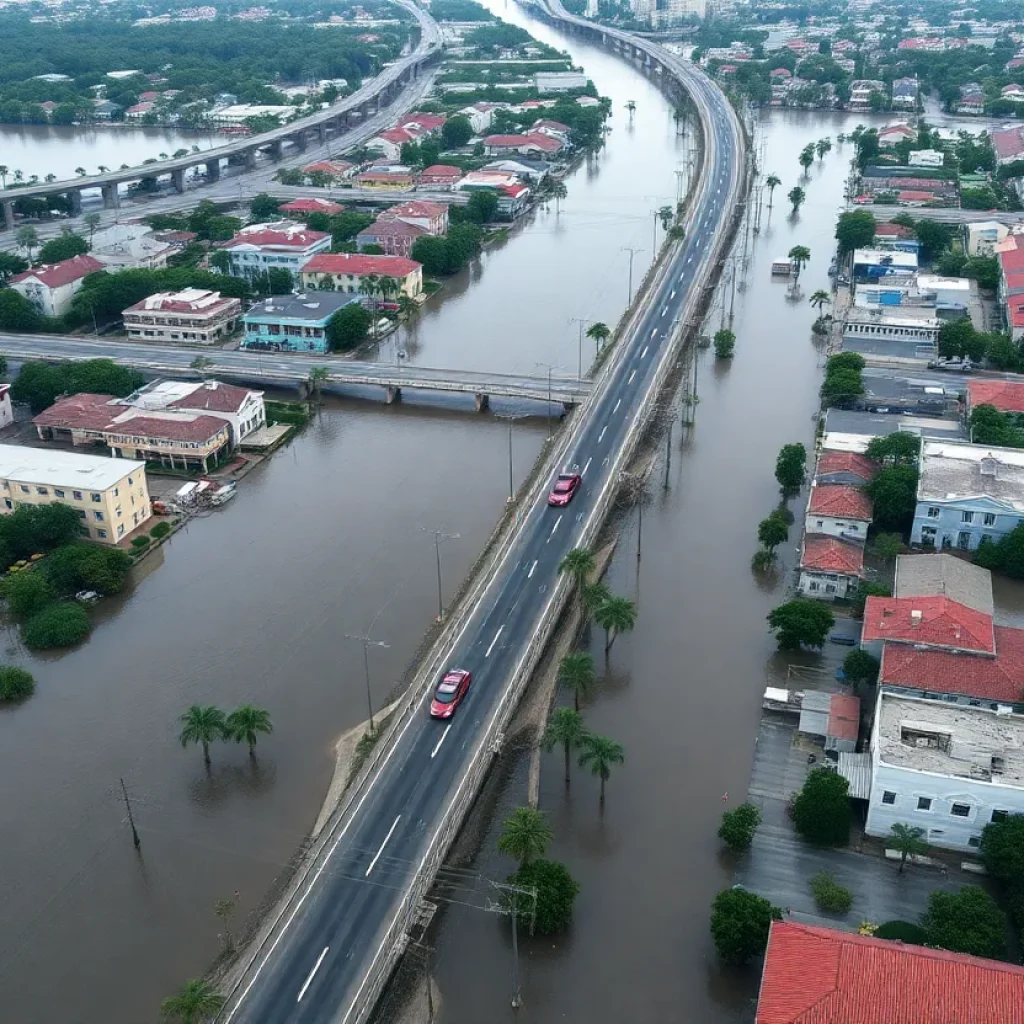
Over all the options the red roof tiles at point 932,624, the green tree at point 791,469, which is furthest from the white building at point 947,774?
the green tree at point 791,469

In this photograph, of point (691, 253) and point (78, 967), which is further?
point (691, 253)

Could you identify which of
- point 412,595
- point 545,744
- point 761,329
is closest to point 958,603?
point 545,744

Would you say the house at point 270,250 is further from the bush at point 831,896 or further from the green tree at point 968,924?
the green tree at point 968,924

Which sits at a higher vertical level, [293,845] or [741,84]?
[741,84]

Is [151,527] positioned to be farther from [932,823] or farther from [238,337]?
[932,823]

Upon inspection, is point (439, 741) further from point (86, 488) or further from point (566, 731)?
point (86, 488)
